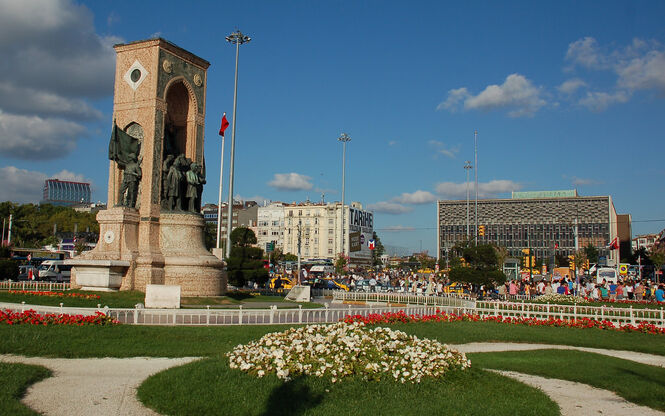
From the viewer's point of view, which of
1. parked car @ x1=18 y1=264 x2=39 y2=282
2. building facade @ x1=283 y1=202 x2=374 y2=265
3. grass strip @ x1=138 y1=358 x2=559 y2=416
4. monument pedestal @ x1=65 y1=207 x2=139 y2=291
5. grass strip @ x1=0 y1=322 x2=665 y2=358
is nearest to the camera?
grass strip @ x1=138 y1=358 x2=559 y2=416

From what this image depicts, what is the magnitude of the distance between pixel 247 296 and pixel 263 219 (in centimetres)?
11698

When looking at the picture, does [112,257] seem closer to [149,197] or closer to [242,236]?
[149,197]

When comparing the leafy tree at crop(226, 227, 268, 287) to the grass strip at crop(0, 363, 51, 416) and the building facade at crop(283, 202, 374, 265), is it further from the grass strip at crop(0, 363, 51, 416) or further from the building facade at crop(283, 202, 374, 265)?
the building facade at crop(283, 202, 374, 265)

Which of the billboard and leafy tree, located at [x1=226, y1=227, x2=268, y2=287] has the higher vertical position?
the billboard

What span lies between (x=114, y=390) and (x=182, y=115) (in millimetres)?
18461

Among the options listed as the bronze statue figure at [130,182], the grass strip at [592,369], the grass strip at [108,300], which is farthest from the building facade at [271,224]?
the grass strip at [592,369]

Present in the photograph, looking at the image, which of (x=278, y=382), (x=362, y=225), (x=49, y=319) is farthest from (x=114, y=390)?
(x=362, y=225)

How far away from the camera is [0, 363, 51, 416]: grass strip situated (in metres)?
6.48

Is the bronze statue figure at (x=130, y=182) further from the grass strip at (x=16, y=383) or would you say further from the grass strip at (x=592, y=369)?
the grass strip at (x=592, y=369)

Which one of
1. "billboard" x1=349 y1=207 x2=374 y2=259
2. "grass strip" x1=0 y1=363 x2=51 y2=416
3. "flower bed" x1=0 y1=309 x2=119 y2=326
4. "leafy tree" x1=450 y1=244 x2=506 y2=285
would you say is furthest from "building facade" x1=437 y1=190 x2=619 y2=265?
"grass strip" x1=0 y1=363 x2=51 y2=416

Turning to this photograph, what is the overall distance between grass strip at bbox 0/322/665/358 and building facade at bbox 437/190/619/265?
116799mm

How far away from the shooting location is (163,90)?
22625mm

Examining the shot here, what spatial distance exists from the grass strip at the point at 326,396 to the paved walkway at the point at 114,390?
32 cm

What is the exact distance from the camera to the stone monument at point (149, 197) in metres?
21.1
